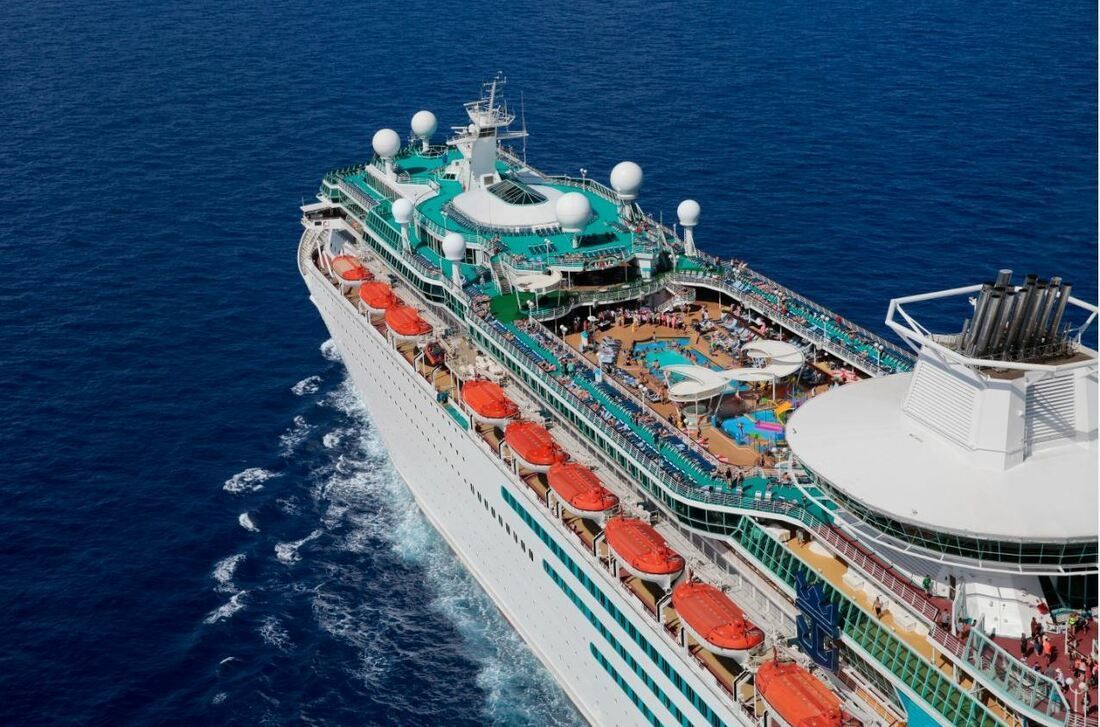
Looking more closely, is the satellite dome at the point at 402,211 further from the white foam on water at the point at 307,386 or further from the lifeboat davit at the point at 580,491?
the lifeboat davit at the point at 580,491

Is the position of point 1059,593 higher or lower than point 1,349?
higher

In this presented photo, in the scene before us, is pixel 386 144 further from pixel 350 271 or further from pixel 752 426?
pixel 752 426

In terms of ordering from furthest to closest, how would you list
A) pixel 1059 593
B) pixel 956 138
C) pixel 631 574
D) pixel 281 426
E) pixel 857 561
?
pixel 956 138, pixel 281 426, pixel 631 574, pixel 857 561, pixel 1059 593

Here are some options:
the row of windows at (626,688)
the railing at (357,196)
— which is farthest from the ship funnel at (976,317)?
the railing at (357,196)

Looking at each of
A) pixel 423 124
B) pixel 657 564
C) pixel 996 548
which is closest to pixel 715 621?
pixel 657 564

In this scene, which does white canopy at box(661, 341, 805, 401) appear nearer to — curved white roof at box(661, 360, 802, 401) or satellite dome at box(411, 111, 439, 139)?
curved white roof at box(661, 360, 802, 401)

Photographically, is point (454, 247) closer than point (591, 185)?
Yes

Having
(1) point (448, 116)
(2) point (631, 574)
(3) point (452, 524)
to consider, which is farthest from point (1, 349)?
(2) point (631, 574)

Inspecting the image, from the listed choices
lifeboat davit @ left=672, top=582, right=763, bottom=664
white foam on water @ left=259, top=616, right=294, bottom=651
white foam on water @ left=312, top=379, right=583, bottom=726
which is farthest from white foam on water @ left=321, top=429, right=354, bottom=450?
lifeboat davit @ left=672, top=582, right=763, bottom=664

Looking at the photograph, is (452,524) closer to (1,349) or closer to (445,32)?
(1,349)
